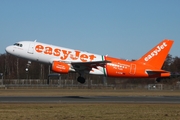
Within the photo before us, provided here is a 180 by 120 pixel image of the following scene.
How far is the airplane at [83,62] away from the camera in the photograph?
52219mm

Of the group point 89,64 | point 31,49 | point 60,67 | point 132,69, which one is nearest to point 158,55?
point 132,69

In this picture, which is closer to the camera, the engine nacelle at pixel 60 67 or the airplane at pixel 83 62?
the engine nacelle at pixel 60 67

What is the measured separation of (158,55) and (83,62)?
11860 millimetres

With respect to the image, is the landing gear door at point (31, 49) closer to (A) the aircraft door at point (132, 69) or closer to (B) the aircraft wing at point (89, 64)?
(B) the aircraft wing at point (89, 64)

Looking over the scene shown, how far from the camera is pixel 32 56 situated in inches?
2063

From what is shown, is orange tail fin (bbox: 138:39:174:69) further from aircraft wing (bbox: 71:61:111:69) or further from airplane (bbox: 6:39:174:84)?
aircraft wing (bbox: 71:61:111:69)

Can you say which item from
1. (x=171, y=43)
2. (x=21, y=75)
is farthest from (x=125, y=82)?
(x=171, y=43)

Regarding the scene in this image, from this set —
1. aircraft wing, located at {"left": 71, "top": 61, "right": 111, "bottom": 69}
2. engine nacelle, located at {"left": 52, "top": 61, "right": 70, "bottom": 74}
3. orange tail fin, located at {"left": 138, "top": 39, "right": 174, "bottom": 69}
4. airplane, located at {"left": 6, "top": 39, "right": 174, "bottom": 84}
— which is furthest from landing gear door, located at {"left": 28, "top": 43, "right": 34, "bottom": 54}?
orange tail fin, located at {"left": 138, "top": 39, "right": 174, "bottom": 69}

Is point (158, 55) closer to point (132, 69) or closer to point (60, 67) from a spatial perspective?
point (132, 69)

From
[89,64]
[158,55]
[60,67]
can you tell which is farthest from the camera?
[158,55]

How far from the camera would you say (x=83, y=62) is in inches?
2062

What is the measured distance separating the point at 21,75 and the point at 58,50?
79688mm

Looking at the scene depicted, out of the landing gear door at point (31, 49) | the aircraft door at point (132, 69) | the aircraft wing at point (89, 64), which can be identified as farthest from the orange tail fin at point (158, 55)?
the landing gear door at point (31, 49)

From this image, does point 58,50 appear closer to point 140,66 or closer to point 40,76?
point 140,66
